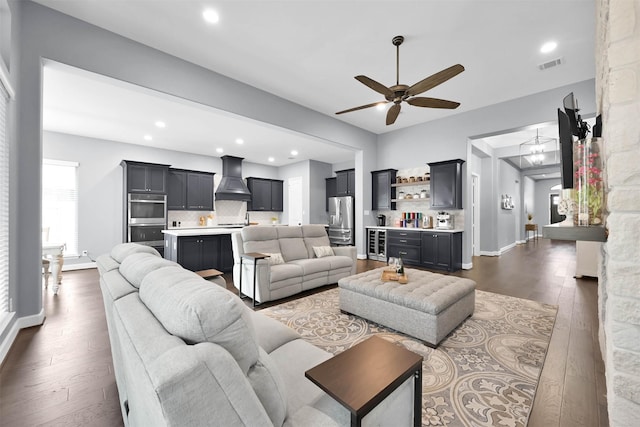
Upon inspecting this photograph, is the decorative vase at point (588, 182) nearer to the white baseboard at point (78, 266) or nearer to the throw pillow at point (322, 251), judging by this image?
the throw pillow at point (322, 251)

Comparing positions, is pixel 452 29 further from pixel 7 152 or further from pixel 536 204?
pixel 536 204

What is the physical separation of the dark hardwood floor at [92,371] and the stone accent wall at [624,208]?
0.59 meters

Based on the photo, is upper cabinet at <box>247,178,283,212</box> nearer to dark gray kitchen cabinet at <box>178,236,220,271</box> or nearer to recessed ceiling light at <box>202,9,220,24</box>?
dark gray kitchen cabinet at <box>178,236,220,271</box>

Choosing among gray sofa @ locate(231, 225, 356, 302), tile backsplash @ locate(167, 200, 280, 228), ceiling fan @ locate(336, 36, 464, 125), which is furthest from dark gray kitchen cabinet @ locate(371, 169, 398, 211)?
tile backsplash @ locate(167, 200, 280, 228)

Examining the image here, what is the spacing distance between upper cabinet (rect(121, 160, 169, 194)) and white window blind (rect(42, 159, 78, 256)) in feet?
3.44

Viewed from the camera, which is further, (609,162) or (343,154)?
(343,154)

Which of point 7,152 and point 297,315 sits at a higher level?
point 7,152

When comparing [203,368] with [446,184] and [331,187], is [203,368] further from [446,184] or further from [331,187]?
[331,187]

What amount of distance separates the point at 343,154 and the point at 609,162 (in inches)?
291

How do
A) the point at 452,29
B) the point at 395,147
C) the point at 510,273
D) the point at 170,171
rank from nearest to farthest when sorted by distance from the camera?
the point at 452,29 → the point at 510,273 → the point at 395,147 → the point at 170,171

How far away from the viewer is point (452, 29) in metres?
3.06

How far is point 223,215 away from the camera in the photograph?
8.59 meters

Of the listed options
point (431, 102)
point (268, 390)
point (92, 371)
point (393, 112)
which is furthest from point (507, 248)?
point (92, 371)

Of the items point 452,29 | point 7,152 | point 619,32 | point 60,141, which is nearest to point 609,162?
point 619,32
